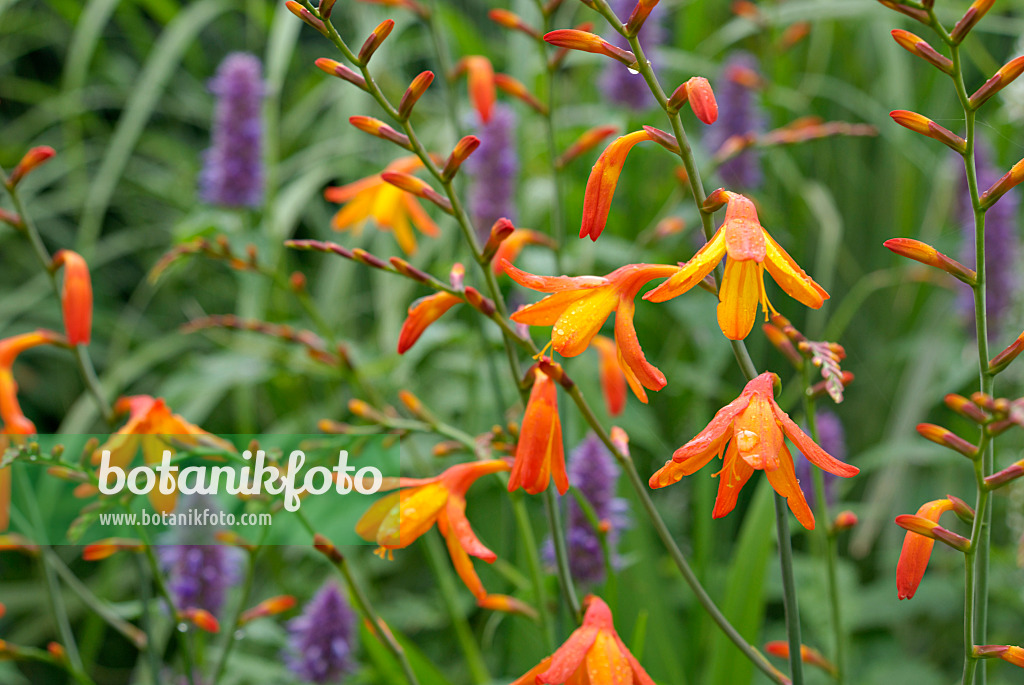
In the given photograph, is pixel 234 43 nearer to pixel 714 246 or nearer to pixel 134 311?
pixel 134 311

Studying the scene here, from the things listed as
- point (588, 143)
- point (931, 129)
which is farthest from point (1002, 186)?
point (588, 143)

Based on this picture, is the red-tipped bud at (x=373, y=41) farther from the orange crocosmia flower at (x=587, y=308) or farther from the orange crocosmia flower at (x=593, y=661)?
the orange crocosmia flower at (x=593, y=661)

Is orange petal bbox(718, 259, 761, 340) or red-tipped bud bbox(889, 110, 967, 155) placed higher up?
red-tipped bud bbox(889, 110, 967, 155)

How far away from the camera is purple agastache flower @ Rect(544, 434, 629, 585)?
0.66 m

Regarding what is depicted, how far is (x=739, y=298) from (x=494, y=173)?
750mm

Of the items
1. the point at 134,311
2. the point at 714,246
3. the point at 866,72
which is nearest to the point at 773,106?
the point at 866,72

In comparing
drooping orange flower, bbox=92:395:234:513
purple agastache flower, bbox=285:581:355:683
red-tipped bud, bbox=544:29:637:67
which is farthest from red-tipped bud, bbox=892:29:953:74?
purple agastache flower, bbox=285:581:355:683

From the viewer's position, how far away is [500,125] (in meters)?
1.04

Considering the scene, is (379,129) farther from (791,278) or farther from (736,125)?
(736,125)

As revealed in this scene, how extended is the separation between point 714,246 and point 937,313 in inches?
50.5

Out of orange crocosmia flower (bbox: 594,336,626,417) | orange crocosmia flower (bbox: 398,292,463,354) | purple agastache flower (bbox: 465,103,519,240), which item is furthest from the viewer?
purple agastache flower (bbox: 465,103,519,240)

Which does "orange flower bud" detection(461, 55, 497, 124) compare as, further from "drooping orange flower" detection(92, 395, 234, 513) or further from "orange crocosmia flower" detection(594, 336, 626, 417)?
"drooping orange flower" detection(92, 395, 234, 513)

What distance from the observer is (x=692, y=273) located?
0.31 m

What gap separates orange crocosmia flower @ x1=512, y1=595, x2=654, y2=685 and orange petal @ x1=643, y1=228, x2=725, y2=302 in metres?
0.16
